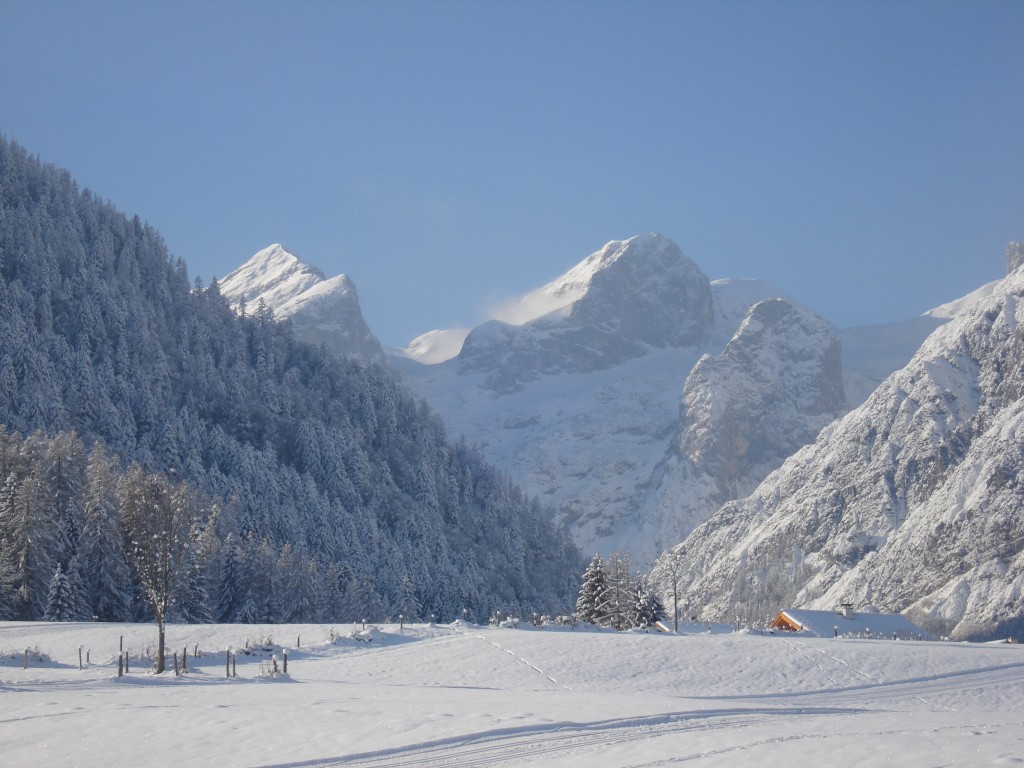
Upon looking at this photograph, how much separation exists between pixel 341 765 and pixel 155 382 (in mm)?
121828

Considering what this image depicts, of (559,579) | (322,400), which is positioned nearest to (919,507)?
(559,579)

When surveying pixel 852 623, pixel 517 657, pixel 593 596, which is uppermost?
pixel 593 596

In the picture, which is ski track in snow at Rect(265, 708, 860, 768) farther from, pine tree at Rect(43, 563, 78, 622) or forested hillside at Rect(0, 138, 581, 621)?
forested hillside at Rect(0, 138, 581, 621)

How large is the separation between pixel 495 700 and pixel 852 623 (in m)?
73.2

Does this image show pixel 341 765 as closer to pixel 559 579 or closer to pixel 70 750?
pixel 70 750

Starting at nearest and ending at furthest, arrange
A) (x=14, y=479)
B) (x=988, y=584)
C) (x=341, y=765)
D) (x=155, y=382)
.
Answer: (x=341, y=765)
(x=14, y=479)
(x=155, y=382)
(x=988, y=584)

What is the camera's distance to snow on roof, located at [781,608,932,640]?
9425cm

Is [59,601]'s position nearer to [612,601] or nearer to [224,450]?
[612,601]

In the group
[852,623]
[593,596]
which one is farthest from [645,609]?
[852,623]

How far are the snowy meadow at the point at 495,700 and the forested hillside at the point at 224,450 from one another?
84.7ft

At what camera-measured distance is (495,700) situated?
33.4m

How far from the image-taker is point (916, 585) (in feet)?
591

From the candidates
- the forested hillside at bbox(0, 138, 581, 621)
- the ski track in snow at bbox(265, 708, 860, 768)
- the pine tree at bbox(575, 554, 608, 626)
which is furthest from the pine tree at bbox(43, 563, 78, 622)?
the ski track in snow at bbox(265, 708, 860, 768)

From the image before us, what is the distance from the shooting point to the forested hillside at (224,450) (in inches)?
3137
